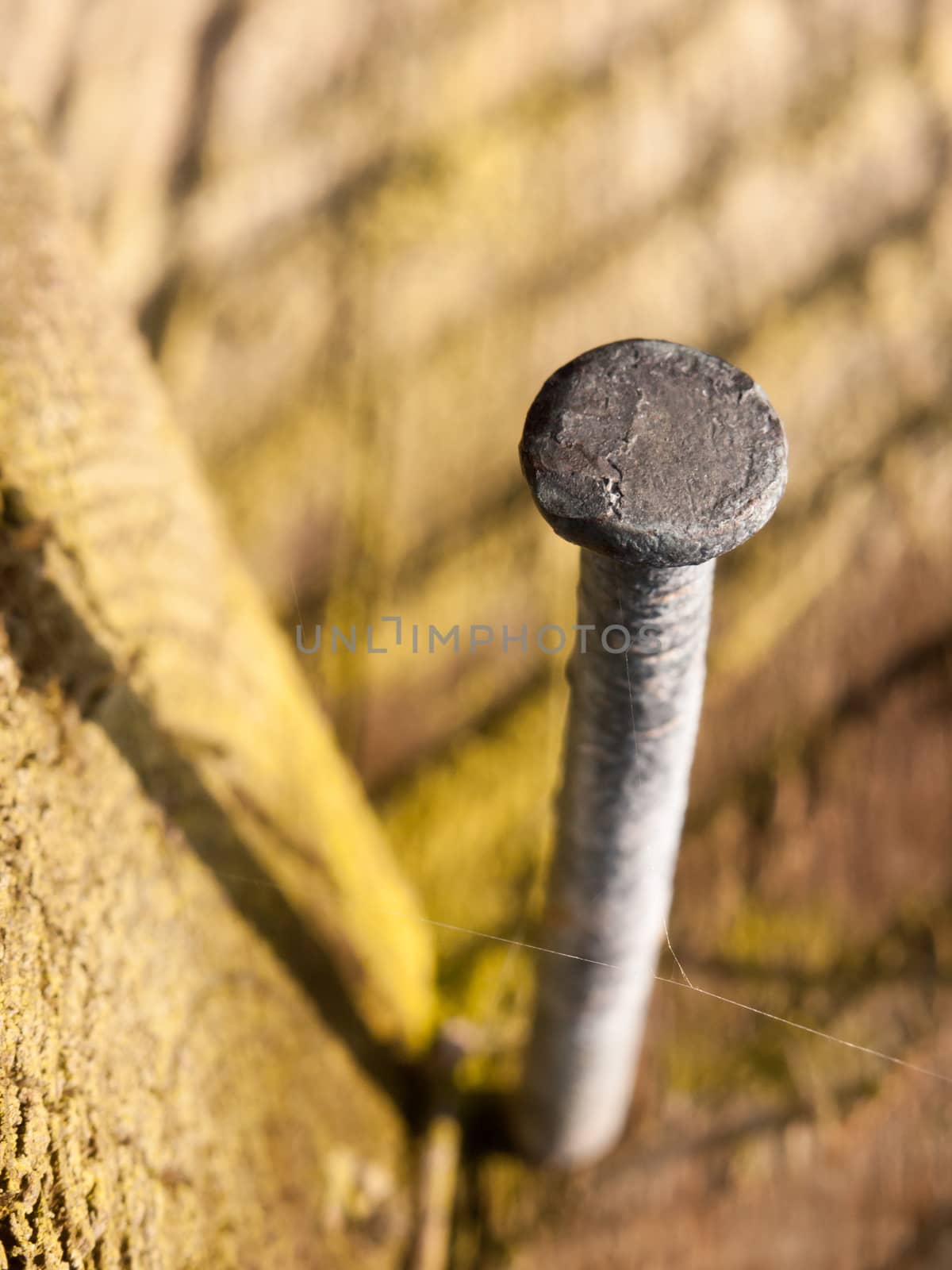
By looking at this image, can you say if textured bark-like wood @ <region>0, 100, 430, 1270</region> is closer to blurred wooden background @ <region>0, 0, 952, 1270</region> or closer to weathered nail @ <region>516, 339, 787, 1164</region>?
weathered nail @ <region>516, 339, 787, 1164</region>

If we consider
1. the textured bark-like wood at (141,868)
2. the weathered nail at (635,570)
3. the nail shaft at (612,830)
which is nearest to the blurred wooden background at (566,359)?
the nail shaft at (612,830)

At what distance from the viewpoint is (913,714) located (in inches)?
57.2

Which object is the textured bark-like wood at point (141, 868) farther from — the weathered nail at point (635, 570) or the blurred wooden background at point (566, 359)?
the blurred wooden background at point (566, 359)

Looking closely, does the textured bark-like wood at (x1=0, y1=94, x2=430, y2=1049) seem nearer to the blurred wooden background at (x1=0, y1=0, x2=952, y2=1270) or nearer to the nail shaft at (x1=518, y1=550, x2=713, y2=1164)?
the nail shaft at (x1=518, y1=550, x2=713, y2=1164)

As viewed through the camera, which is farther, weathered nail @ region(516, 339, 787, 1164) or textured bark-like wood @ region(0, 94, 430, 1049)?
textured bark-like wood @ region(0, 94, 430, 1049)

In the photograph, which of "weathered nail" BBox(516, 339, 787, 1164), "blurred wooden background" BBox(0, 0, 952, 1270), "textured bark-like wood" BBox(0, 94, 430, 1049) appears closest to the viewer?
"weathered nail" BBox(516, 339, 787, 1164)

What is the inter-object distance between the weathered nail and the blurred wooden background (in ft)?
1.68

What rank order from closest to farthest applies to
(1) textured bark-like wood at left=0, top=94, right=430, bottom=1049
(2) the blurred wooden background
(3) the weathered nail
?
(3) the weathered nail, (1) textured bark-like wood at left=0, top=94, right=430, bottom=1049, (2) the blurred wooden background

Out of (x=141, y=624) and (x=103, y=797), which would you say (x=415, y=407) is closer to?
(x=141, y=624)

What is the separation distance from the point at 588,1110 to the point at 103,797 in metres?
0.67

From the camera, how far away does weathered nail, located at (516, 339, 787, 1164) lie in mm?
507

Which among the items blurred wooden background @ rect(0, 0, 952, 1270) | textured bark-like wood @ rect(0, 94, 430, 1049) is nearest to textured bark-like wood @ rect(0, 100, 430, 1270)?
textured bark-like wood @ rect(0, 94, 430, 1049)

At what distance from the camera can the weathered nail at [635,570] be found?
51cm

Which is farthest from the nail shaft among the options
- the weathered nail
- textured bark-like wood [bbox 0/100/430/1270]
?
textured bark-like wood [bbox 0/100/430/1270]
